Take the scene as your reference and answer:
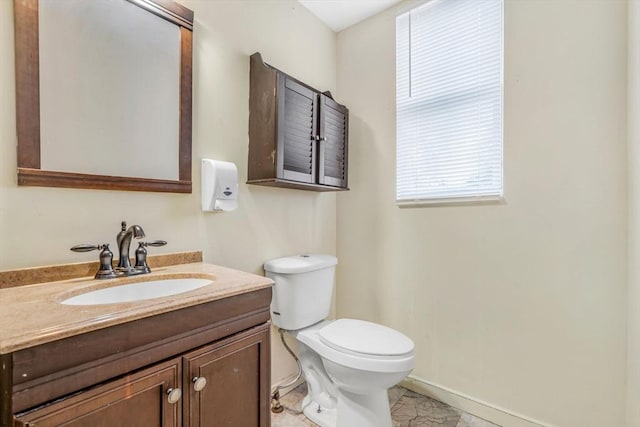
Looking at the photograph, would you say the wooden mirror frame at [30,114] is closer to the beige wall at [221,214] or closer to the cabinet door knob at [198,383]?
the beige wall at [221,214]

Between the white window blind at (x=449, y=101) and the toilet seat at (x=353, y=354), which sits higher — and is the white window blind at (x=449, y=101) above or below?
above

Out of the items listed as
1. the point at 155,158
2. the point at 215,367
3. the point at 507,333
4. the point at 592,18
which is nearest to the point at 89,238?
the point at 155,158

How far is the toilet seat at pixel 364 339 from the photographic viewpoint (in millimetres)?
1284

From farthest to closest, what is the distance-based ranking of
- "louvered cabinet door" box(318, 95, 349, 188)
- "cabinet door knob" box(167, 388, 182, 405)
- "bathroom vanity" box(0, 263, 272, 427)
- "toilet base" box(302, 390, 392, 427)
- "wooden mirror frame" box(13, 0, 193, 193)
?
"louvered cabinet door" box(318, 95, 349, 188), "toilet base" box(302, 390, 392, 427), "wooden mirror frame" box(13, 0, 193, 193), "cabinet door knob" box(167, 388, 182, 405), "bathroom vanity" box(0, 263, 272, 427)

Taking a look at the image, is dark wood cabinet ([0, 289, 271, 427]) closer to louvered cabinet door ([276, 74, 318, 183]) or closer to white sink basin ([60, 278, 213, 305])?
white sink basin ([60, 278, 213, 305])

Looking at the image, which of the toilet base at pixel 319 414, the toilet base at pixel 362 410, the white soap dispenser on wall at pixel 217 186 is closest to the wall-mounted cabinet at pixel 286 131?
the white soap dispenser on wall at pixel 217 186

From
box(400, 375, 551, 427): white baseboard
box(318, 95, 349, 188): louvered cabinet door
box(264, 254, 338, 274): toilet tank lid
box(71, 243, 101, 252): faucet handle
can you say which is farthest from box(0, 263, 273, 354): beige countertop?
box(400, 375, 551, 427): white baseboard

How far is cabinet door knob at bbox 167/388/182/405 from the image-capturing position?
77 centimetres

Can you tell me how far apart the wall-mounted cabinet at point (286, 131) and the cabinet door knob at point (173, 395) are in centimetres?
96

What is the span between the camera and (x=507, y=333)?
153cm

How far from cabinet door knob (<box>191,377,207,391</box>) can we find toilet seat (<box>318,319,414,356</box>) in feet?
2.12

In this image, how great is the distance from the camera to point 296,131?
1.62 meters

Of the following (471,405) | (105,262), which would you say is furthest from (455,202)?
(105,262)

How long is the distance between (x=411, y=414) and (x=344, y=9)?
2471mm
